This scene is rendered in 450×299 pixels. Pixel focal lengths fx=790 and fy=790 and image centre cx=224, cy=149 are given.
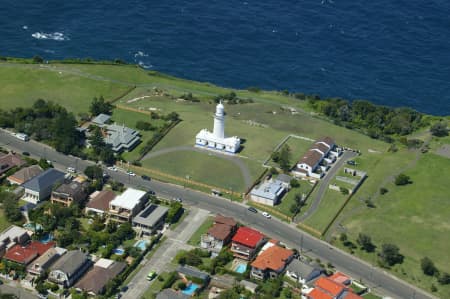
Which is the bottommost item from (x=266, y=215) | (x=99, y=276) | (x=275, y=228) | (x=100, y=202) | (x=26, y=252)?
(x=99, y=276)

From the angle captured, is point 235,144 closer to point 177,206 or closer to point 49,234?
point 177,206

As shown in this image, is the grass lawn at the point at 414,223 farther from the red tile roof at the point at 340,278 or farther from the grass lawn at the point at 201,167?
the grass lawn at the point at 201,167

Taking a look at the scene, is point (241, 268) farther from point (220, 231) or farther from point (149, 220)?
point (149, 220)

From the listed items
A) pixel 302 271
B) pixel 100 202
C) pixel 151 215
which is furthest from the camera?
pixel 100 202

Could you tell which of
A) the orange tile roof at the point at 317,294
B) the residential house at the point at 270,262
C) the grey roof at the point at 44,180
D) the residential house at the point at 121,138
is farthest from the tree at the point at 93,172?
the orange tile roof at the point at 317,294

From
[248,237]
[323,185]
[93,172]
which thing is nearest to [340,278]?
[248,237]

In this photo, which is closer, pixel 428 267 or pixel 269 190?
pixel 428 267

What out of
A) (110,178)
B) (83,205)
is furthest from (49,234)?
(110,178)
